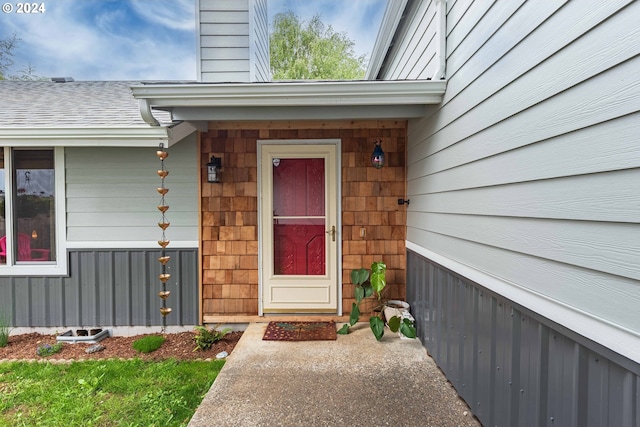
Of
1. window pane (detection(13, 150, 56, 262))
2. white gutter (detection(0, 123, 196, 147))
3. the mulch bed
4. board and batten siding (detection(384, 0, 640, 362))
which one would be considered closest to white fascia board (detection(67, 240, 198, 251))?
window pane (detection(13, 150, 56, 262))

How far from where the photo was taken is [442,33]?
8.16 ft

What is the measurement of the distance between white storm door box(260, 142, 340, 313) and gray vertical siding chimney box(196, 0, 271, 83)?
1050 millimetres

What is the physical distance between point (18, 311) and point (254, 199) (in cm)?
284

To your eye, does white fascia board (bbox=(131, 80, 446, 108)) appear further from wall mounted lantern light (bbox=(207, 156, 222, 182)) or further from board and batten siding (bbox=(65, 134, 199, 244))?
board and batten siding (bbox=(65, 134, 199, 244))

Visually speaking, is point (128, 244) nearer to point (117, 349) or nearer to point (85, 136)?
point (117, 349)

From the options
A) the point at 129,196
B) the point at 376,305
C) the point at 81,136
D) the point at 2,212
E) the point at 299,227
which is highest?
the point at 81,136

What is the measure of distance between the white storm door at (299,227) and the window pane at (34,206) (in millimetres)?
2291

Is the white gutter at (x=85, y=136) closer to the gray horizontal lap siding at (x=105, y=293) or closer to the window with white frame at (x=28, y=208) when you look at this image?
the window with white frame at (x=28, y=208)

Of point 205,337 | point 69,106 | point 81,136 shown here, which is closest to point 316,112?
point 81,136

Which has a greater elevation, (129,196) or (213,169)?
(213,169)

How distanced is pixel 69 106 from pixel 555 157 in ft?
16.0

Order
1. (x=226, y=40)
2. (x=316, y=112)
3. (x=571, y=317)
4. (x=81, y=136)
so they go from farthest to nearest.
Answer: (x=226, y=40)
(x=81, y=136)
(x=316, y=112)
(x=571, y=317)

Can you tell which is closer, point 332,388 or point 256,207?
point 332,388

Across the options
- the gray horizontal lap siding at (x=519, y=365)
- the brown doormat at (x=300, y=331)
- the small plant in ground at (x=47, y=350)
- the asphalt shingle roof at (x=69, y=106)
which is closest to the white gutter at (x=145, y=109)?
the asphalt shingle roof at (x=69, y=106)
